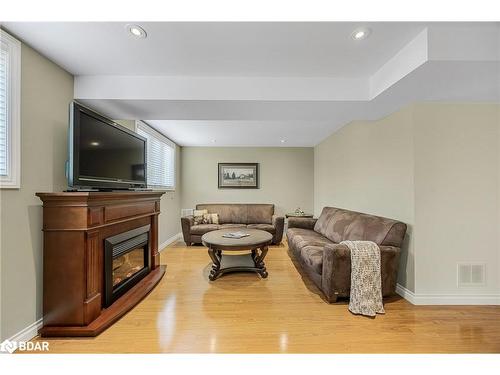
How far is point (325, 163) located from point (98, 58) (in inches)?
172

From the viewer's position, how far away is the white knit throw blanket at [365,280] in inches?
81.0

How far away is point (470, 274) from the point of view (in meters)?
2.24

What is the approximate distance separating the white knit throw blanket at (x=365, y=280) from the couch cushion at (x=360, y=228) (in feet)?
0.96

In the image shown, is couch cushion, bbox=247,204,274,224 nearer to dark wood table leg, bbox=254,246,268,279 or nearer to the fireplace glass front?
dark wood table leg, bbox=254,246,268,279

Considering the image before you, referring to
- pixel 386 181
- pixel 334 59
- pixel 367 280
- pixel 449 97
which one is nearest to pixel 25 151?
pixel 334 59

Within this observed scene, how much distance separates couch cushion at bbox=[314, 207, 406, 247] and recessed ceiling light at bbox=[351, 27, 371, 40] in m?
1.89

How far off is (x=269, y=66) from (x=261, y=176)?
151 inches

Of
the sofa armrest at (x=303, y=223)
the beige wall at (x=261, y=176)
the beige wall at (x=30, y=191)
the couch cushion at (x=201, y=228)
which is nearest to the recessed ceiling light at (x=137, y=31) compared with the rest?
the beige wall at (x=30, y=191)

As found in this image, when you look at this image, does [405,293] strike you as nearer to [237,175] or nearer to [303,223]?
[303,223]

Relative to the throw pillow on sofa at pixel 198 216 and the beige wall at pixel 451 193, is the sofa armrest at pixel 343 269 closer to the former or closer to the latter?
the beige wall at pixel 451 193

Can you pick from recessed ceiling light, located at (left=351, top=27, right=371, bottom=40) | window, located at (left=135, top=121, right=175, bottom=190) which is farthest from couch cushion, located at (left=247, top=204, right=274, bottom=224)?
recessed ceiling light, located at (left=351, top=27, right=371, bottom=40)

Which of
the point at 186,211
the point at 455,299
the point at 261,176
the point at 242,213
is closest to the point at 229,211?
the point at 242,213
